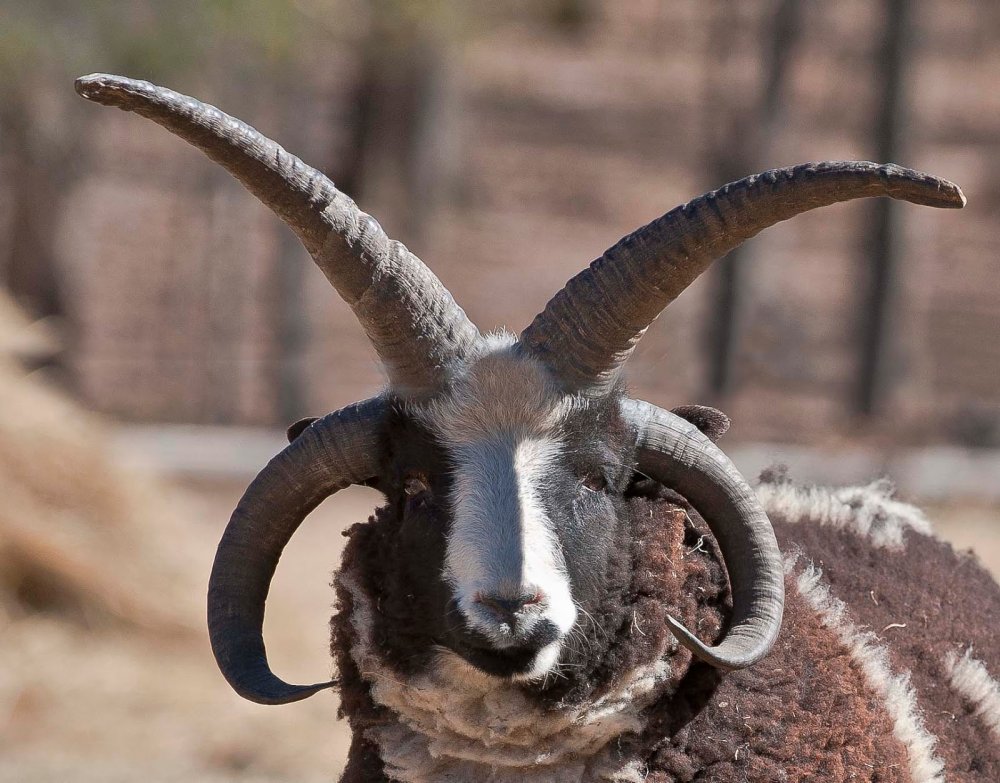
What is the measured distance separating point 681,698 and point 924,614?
3.50 feet

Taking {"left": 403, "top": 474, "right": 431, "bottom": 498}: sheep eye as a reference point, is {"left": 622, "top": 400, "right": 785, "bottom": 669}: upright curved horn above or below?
below

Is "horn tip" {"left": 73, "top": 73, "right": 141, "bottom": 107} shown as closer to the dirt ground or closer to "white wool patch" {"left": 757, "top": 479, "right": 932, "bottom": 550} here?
"white wool patch" {"left": 757, "top": 479, "right": 932, "bottom": 550}

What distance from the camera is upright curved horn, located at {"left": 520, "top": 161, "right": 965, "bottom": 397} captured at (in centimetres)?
396

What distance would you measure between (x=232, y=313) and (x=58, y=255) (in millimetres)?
3814

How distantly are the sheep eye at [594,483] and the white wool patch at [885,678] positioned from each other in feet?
2.45

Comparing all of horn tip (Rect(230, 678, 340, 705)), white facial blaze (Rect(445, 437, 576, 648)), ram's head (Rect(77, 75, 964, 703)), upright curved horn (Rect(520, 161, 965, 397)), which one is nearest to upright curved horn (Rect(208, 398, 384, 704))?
ram's head (Rect(77, 75, 964, 703))

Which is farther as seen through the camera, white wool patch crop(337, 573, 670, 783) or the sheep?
white wool patch crop(337, 573, 670, 783)

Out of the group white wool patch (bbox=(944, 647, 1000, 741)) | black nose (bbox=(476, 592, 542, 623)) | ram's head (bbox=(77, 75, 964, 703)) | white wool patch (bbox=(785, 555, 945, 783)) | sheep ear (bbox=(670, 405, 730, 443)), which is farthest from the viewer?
white wool patch (bbox=(944, 647, 1000, 741))

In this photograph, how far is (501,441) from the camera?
4242 mm

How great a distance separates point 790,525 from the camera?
197 inches

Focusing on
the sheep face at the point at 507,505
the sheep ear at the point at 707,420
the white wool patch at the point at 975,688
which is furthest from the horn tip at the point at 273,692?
the white wool patch at the point at 975,688

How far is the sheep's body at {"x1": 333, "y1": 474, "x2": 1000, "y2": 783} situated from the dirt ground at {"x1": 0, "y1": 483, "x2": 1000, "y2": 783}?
15.6 feet

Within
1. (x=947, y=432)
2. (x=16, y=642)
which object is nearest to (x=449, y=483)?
(x=16, y=642)

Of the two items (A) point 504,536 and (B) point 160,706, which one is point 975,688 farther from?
(B) point 160,706
